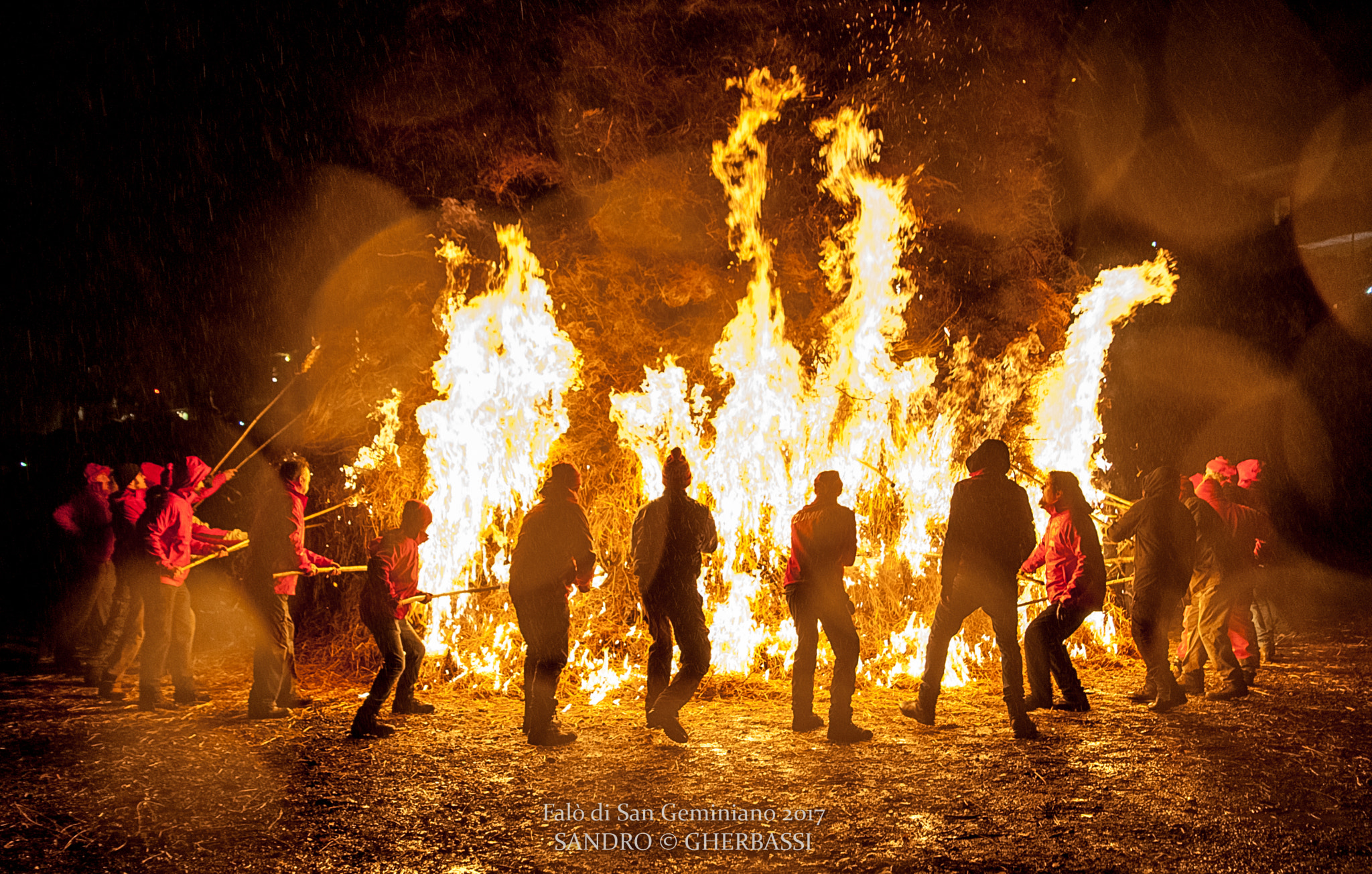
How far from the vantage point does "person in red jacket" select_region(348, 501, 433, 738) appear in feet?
19.9

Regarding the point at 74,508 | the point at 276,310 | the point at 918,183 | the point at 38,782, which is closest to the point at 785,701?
the point at 38,782

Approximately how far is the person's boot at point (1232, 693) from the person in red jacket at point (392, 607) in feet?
21.4

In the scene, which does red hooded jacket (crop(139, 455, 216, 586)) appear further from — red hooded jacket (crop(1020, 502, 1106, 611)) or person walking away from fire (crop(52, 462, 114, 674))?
red hooded jacket (crop(1020, 502, 1106, 611))

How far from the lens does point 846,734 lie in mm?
5820

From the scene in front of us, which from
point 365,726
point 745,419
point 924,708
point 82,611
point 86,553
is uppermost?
point 745,419

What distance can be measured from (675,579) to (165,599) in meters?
4.39

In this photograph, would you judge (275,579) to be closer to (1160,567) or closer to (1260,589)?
(1160,567)

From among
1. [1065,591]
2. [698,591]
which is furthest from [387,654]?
[1065,591]

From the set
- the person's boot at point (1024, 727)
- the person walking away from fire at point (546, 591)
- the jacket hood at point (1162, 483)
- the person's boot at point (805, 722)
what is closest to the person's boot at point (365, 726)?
the person walking away from fire at point (546, 591)

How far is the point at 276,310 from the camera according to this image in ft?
55.7

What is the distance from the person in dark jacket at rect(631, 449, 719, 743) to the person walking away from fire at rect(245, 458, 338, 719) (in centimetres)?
277

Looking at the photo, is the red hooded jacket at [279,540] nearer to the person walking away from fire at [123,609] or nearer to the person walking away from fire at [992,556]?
the person walking away from fire at [123,609]

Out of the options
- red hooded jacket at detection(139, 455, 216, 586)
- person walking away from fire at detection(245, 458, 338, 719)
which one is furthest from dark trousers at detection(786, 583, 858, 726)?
red hooded jacket at detection(139, 455, 216, 586)

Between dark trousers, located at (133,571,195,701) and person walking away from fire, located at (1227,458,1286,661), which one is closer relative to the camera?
dark trousers, located at (133,571,195,701)
